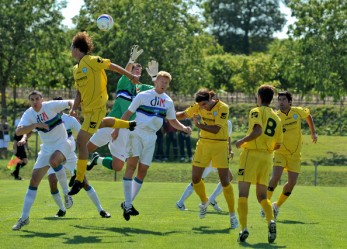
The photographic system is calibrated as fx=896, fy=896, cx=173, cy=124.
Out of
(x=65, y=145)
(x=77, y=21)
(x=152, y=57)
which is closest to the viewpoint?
(x=65, y=145)

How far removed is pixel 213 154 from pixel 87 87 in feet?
7.74

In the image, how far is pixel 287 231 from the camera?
1440 centimetres

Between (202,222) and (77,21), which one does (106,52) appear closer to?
(77,21)

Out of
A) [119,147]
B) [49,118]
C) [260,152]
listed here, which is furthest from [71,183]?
[260,152]

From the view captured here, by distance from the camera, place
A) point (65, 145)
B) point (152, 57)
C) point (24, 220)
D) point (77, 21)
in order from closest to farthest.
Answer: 1. point (24, 220)
2. point (65, 145)
3. point (152, 57)
4. point (77, 21)

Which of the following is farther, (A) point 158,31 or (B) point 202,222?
(A) point 158,31

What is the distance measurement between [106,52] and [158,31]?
325 centimetres

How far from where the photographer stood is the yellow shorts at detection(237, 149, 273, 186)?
13086mm

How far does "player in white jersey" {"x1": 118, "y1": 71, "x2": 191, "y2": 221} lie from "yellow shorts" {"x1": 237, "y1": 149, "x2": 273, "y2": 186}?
206 centimetres

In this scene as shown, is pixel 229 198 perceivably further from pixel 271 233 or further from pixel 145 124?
pixel 271 233

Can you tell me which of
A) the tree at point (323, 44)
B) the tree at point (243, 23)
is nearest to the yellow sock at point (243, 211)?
the tree at point (323, 44)

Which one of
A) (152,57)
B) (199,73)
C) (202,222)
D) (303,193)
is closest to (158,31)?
(152,57)

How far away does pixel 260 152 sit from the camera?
13.2m

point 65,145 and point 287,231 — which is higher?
point 65,145
